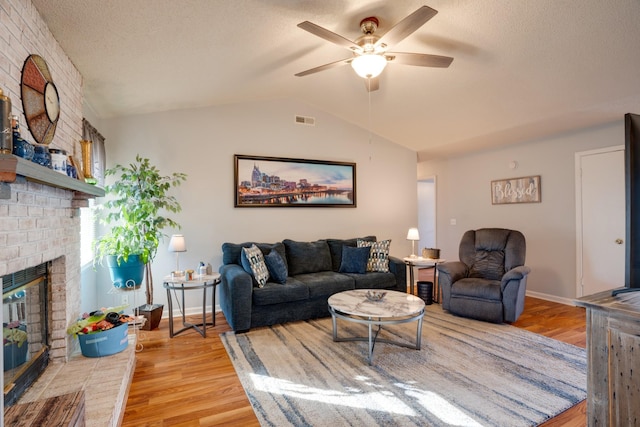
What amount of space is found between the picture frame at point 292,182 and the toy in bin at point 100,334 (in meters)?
2.07

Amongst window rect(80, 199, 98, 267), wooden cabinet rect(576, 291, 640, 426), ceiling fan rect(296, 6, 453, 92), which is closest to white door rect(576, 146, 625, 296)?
ceiling fan rect(296, 6, 453, 92)

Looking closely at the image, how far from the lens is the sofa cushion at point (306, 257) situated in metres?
4.18

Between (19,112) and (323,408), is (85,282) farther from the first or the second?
(323,408)

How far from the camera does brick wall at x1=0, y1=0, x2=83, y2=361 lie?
1.56 metres

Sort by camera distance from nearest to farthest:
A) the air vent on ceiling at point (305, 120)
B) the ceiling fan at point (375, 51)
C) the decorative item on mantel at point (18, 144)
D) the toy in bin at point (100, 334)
Result: the decorative item on mantel at point (18, 144)
the ceiling fan at point (375, 51)
the toy in bin at point (100, 334)
the air vent on ceiling at point (305, 120)

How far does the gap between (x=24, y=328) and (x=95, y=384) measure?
53 centimetres

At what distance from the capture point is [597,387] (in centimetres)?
146

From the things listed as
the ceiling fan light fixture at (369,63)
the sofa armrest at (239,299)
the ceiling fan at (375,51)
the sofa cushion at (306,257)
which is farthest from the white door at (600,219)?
the sofa armrest at (239,299)

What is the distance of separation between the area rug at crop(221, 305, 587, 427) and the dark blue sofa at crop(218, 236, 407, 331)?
0.22 meters

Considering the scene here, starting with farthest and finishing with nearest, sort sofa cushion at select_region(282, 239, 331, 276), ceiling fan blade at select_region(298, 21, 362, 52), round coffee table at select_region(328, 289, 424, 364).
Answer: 1. sofa cushion at select_region(282, 239, 331, 276)
2. round coffee table at select_region(328, 289, 424, 364)
3. ceiling fan blade at select_region(298, 21, 362, 52)

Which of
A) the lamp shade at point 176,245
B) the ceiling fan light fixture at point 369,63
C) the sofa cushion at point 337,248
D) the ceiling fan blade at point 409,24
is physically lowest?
the sofa cushion at point 337,248

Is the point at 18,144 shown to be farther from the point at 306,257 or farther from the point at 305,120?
the point at 305,120

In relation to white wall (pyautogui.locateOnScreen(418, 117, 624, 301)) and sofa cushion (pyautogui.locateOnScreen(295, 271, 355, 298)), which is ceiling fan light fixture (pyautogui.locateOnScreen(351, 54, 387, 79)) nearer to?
sofa cushion (pyautogui.locateOnScreen(295, 271, 355, 298))

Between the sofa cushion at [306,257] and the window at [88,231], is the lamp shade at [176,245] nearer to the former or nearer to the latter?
the window at [88,231]
